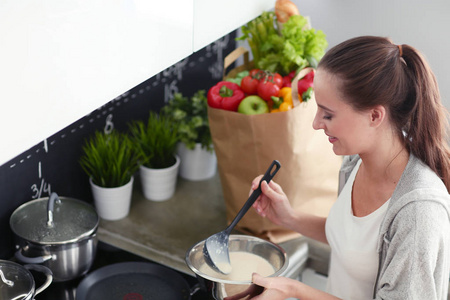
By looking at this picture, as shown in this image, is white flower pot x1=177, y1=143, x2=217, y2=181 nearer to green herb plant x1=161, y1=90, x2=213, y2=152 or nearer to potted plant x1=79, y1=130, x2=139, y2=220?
green herb plant x1=161, y1=90, x2=213, y2=152

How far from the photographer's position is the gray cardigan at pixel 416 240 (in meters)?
0.99

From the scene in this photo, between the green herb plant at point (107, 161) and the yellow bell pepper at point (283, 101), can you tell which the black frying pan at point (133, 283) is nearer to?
the green herb plant at point (107, 161)

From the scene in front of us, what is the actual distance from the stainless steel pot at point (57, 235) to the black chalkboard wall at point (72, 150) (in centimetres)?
7

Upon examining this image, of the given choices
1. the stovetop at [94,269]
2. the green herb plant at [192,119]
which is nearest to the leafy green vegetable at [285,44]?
the green herb plant at [192,119]

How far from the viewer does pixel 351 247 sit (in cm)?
119

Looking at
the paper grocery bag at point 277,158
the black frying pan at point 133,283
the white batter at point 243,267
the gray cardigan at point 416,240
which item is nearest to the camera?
the gray cardigan at point 416,240

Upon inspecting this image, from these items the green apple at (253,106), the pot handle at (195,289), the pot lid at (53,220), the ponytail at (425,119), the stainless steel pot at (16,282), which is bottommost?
the pot handle at (195,289)

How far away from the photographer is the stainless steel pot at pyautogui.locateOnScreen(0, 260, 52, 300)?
3.62ft

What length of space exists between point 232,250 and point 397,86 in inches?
21.1

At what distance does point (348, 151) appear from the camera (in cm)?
111

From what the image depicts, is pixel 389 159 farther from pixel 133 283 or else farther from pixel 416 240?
pixel 133 283

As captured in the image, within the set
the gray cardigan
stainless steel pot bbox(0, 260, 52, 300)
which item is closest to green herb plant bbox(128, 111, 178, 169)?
stainless steel pot bbox(0, 260, 52, 300)

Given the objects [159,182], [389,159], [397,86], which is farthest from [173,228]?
[397,86]

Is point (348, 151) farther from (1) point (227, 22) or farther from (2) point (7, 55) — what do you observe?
(2) point (7, 55)
